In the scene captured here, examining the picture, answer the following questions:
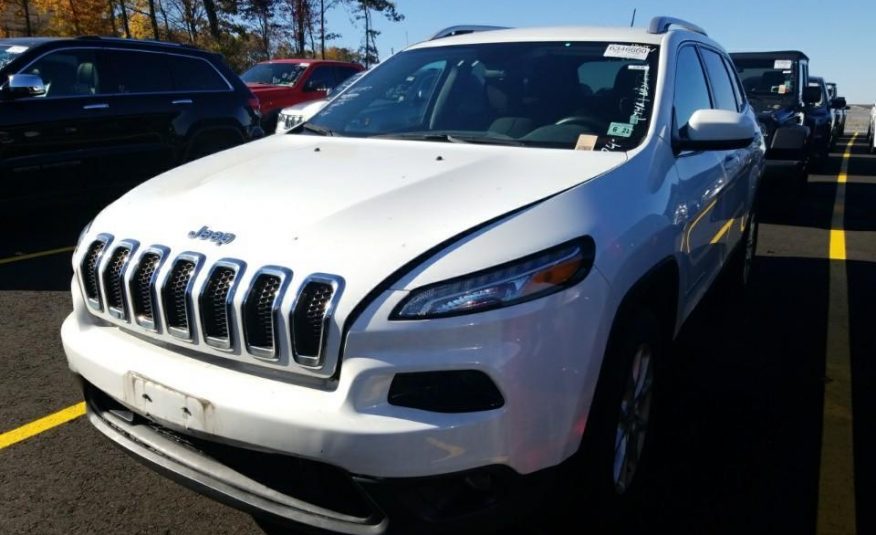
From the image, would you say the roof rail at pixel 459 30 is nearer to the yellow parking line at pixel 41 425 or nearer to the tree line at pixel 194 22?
the yellow parking line at pixel 41 425

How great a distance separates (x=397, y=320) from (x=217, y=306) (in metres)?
0.56

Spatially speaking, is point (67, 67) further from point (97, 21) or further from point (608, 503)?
point (97, 21)

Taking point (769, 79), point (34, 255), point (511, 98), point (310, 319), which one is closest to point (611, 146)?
point (511, 98)

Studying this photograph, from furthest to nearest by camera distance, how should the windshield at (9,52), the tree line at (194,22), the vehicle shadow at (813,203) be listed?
the tree line at (194,22), the vehicle shadow at (813,203), the windshield at (9,52)

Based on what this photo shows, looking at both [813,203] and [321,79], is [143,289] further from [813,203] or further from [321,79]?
[321,79]

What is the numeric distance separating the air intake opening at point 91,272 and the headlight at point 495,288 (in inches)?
47.3

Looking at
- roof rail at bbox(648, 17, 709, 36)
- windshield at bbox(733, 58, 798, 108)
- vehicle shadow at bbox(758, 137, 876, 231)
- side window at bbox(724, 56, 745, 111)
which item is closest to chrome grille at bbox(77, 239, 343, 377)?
roof rail at bbox(648, 17, 709, 36)

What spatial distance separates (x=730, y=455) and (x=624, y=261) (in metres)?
1.33

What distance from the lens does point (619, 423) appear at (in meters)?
2.45

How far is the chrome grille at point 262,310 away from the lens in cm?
198

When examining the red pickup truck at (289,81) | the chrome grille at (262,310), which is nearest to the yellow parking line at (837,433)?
the chrome grille at (262,310)

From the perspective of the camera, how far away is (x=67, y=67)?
268 inches

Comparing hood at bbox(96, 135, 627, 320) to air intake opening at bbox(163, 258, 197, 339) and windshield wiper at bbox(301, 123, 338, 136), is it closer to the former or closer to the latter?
air intake opening at bbox(163, 258, 197, 339)

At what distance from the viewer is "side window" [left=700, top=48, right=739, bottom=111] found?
13.4ft
